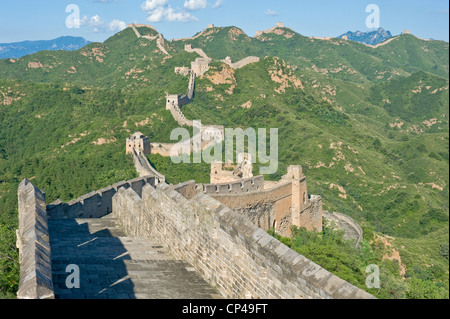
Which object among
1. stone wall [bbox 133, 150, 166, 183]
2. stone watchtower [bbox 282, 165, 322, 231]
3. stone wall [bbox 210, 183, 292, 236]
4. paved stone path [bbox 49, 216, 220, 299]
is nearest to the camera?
paved stone path [bbox 49, 216, 220, 299]

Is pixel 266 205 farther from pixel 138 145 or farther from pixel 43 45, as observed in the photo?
pixel 43 45

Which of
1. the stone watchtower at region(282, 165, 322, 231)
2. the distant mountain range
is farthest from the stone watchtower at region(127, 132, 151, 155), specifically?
the distant mountain range

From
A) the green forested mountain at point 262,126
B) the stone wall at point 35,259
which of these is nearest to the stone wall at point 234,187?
the green forested mountain at point 262,126

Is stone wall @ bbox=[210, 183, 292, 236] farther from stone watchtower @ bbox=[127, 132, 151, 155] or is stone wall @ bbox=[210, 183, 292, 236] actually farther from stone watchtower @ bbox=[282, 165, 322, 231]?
stone watchtower @ bbox=[127, 132, 151, 155]
